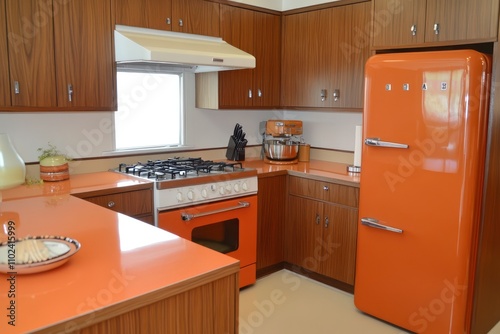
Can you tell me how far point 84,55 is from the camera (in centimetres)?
296

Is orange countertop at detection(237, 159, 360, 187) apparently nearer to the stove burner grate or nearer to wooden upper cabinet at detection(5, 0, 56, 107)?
the stove burner grate

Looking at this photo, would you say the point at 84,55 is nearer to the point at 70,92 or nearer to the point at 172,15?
the point at 70,92

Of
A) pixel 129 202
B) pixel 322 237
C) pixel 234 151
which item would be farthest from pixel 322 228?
pixel 129 202

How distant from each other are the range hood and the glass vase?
110cm

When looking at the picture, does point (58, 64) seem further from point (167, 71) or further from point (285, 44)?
point (285, 44)

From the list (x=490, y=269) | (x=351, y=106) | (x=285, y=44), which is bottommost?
(x=490, y=269)

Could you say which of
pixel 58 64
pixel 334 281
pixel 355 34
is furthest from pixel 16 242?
pixel 355 34

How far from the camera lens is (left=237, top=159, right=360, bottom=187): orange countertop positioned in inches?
134

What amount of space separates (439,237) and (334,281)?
3.65 ft

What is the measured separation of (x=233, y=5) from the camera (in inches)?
148

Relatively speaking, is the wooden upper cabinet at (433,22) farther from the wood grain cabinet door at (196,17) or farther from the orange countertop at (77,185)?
the orange countertop at (77,185)

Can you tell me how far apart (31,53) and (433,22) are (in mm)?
2428

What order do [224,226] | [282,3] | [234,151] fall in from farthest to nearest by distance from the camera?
1. [282,3]
2. [234,151]
3. [224,226]

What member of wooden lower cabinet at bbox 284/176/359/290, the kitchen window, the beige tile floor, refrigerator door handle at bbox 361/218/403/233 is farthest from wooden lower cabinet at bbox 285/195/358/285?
the kitchen window
